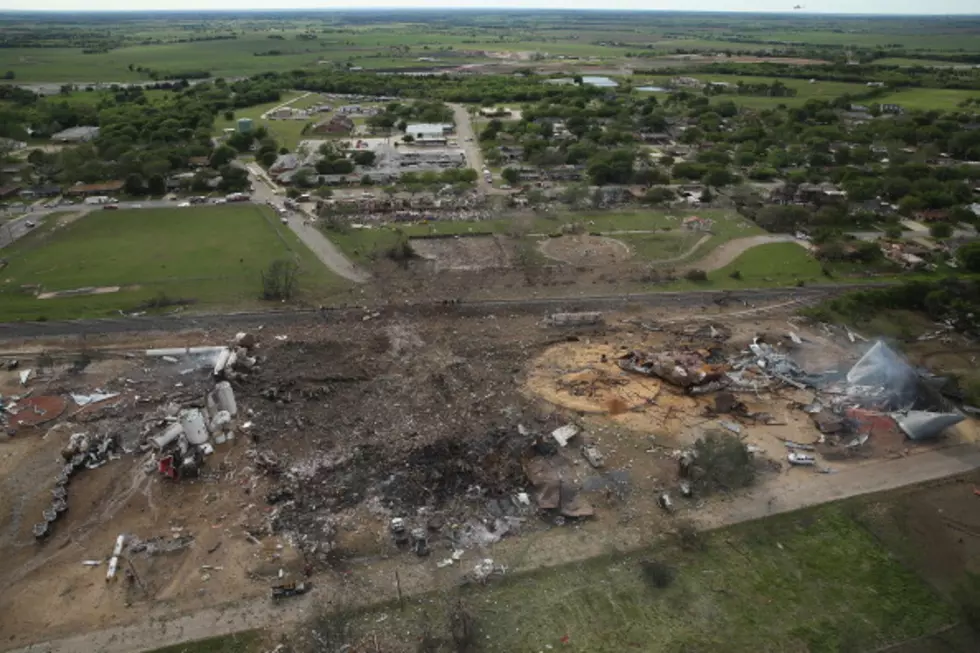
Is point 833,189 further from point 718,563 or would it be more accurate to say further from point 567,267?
point 718,563

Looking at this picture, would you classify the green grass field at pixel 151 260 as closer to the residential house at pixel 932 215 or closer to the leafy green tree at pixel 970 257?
the leafy green tree at pixel 970 257

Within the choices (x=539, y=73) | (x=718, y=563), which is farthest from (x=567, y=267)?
(x=539, y=73)

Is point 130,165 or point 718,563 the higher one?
point 130,165

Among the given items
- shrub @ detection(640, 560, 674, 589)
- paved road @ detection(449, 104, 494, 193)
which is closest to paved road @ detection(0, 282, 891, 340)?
shrub @ detection(640, 560, 674, 589)

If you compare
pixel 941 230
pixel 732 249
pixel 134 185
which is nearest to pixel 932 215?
pixel 941 230

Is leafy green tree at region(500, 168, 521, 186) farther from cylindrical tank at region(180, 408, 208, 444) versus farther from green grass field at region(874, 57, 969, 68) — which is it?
green grass field at region(874, 57, 969, 68)

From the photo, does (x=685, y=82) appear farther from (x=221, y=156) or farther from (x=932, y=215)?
(x=221, y=156)
